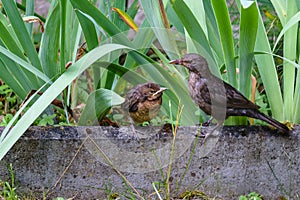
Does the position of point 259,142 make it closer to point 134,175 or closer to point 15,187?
point 134,175

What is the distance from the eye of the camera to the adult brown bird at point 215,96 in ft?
9.11

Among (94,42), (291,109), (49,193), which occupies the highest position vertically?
(94,42)

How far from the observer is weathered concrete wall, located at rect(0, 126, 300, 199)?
9.18ft

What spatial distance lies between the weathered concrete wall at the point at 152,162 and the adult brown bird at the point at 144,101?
0.57ft

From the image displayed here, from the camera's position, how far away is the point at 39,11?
17.9ft

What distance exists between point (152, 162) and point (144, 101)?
1.05 ft

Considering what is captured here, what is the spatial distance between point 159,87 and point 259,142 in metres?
0.54

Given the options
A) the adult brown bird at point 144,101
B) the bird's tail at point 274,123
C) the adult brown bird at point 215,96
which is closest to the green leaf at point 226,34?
the adult brown bird at point 215,96

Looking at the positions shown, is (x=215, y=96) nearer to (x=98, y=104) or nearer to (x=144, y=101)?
(x=144, y=101)

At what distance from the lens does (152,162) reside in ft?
9.29

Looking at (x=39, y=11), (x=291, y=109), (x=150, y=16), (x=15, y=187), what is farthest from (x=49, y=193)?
(x=39, y=11)

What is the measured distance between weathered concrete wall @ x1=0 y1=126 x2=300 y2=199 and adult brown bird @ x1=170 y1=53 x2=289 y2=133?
2.8 inches

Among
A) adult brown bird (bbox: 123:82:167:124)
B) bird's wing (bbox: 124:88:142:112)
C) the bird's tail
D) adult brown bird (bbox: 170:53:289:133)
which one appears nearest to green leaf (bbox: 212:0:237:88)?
adult brown bird (bbox: 170:53:289:133)

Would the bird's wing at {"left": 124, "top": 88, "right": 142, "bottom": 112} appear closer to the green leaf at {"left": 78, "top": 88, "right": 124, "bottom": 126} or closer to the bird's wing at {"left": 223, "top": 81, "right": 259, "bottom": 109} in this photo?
the green leaf at {"left": 78, "top": 88, "right": 124, "bottom": 126}
